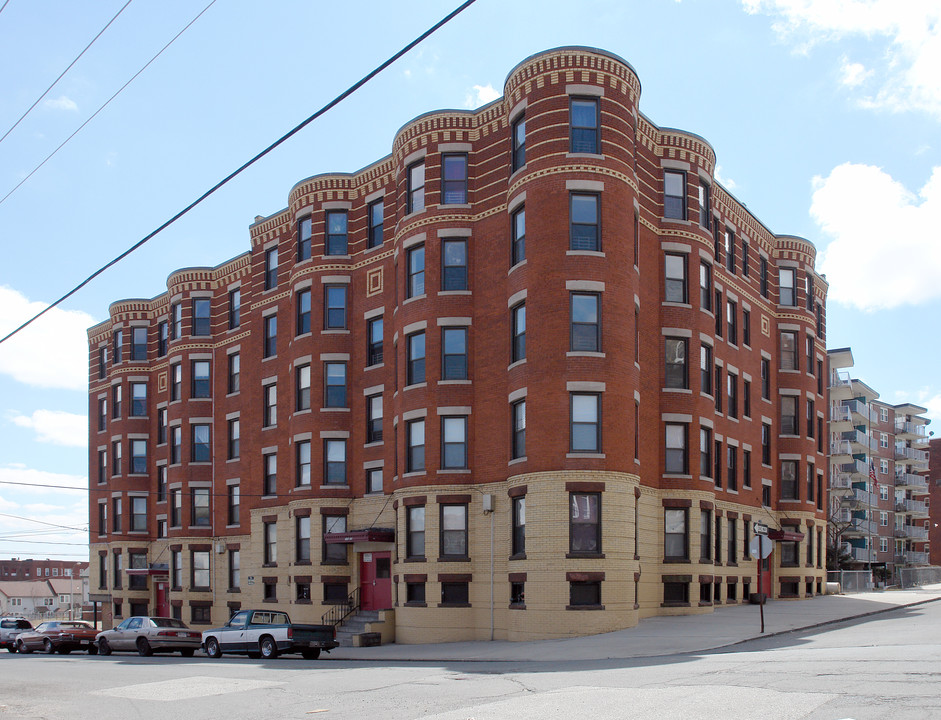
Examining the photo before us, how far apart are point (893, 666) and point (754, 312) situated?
92.7 ft

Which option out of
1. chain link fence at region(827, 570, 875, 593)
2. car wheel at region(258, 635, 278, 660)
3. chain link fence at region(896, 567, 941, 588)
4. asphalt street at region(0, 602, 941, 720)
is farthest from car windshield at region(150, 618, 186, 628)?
chain link fence at region(896, 567, 941, 588)

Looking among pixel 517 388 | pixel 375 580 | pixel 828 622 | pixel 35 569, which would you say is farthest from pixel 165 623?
pixel 35 569

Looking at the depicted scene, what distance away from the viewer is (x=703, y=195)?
117 ft

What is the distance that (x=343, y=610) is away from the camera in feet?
118

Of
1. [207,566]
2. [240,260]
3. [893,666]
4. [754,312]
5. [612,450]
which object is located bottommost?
[207,566]

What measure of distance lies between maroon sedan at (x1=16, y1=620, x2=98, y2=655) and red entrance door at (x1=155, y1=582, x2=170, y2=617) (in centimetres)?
1150

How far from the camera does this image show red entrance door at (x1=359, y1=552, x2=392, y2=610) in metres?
35.2

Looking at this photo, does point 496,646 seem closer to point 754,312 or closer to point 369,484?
point 369,484

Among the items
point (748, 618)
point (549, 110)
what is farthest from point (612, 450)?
point (549, 110)

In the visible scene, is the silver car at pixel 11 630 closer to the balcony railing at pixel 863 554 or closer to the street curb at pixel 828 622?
the street curb at pixel 828 622

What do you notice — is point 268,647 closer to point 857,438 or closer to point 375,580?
point 375,580

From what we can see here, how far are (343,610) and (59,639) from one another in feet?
37.9

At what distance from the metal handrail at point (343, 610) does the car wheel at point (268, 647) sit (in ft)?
24.3

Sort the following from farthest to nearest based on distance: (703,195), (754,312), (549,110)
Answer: (754,312), (703,195), (549,110)
